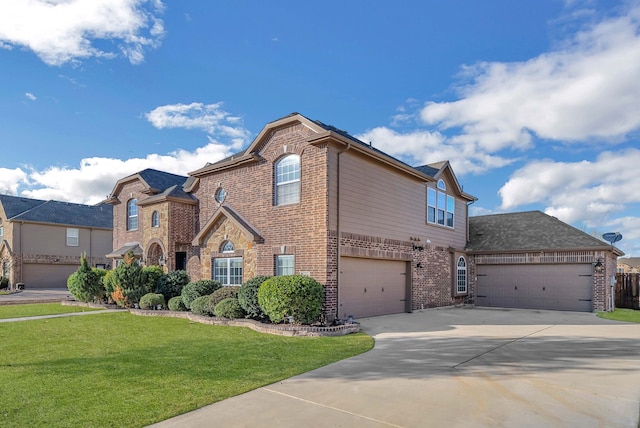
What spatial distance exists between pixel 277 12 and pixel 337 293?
9.27 meters

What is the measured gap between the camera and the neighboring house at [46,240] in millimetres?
30938

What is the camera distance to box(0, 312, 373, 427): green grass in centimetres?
489

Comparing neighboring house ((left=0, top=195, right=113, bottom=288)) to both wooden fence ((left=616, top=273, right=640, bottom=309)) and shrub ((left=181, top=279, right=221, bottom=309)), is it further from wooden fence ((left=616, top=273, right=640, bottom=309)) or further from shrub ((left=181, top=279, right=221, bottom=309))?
wooden fence ((left=616, top=273, right=640, bottom=309))

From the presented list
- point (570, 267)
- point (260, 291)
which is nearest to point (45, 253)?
point (260, 291)

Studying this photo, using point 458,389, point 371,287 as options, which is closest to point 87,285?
point 371,287

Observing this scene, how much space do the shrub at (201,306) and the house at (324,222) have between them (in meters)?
2.10

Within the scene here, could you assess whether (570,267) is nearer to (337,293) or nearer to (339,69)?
(337,293)

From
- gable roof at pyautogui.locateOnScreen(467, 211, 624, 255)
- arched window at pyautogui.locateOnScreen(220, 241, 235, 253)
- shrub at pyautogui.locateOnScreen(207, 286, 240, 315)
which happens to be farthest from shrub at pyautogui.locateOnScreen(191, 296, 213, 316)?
gable roof at pyautogui.locateOnScreen(467, 211, 624, 255)

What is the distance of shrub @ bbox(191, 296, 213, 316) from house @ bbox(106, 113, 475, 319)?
2101 mm

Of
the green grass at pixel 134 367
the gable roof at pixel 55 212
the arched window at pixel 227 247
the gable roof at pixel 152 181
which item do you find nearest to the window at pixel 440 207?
the arched window at pixel 227 247

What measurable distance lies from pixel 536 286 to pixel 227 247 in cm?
1448

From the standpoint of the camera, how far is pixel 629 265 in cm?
5838

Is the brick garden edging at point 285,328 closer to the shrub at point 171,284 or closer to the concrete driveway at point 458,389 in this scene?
the concrete driveway at point 458,389

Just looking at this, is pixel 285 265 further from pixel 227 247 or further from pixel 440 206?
pixel 440 206
